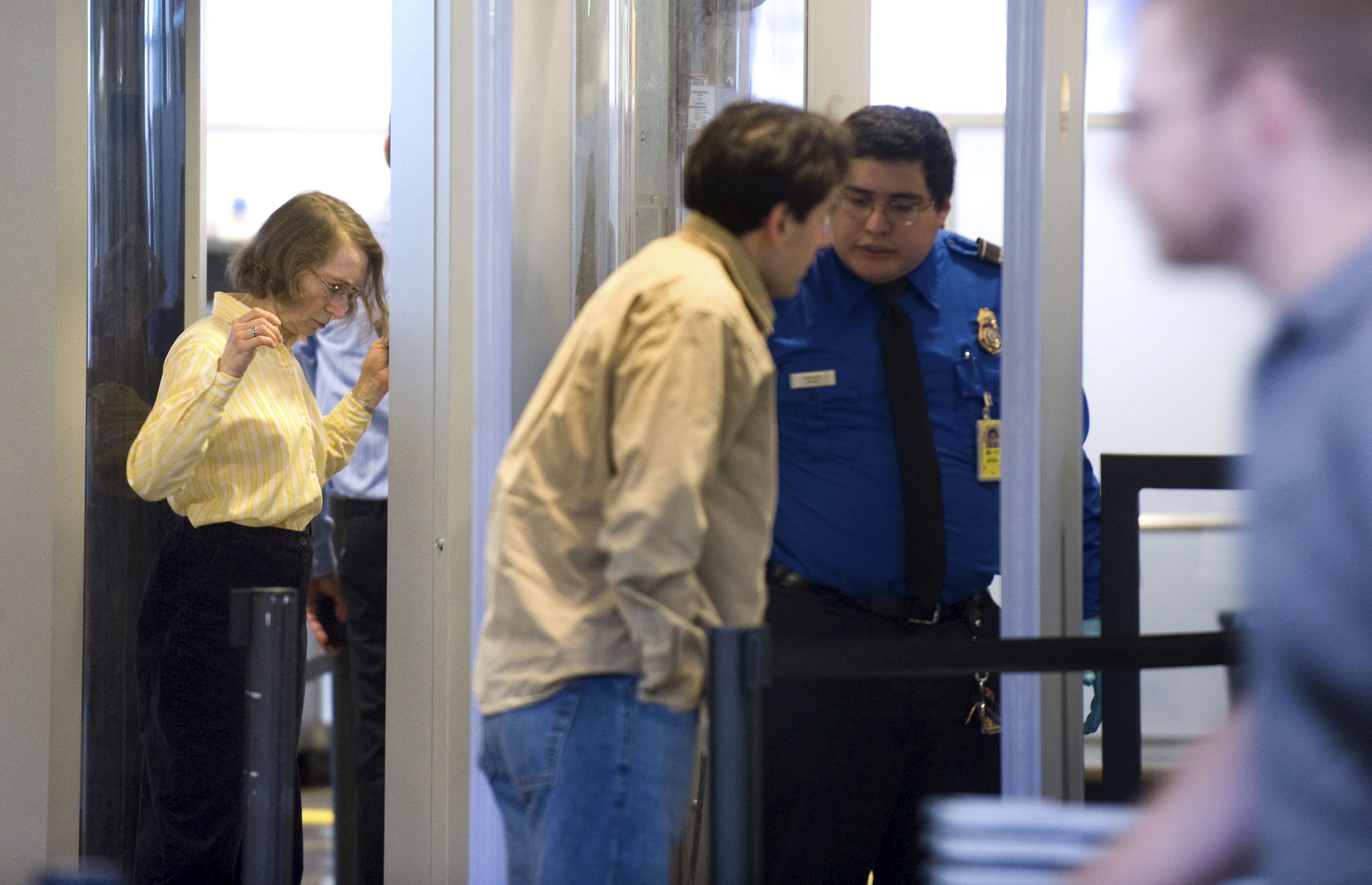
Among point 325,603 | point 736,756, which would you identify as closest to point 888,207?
point 736,756

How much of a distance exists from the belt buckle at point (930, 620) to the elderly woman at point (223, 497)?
3.32 feet

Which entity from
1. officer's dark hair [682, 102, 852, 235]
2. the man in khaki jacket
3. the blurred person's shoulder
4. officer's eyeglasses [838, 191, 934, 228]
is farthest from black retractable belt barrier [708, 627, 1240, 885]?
the blurred person's shoulder

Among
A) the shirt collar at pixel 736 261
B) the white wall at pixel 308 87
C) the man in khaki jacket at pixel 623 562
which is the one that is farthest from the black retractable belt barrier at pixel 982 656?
the white wall at pixel 308 87

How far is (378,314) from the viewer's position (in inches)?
96.4

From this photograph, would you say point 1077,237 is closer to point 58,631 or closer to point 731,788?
point 731,788

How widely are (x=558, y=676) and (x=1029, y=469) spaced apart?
875 millimetres

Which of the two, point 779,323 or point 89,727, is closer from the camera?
point 779,323

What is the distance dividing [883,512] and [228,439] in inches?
42.3

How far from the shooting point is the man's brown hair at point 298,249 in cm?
232

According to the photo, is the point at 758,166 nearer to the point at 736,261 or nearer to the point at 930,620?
the point at 736,261

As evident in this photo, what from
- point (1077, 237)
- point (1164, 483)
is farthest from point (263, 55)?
point (1164, 483)

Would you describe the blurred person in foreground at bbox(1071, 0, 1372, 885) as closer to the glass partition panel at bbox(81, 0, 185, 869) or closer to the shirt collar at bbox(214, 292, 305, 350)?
the shirt collar at bbox(214, 292, 305, 350)

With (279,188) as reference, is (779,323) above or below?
below

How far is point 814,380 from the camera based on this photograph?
2.00 meters
